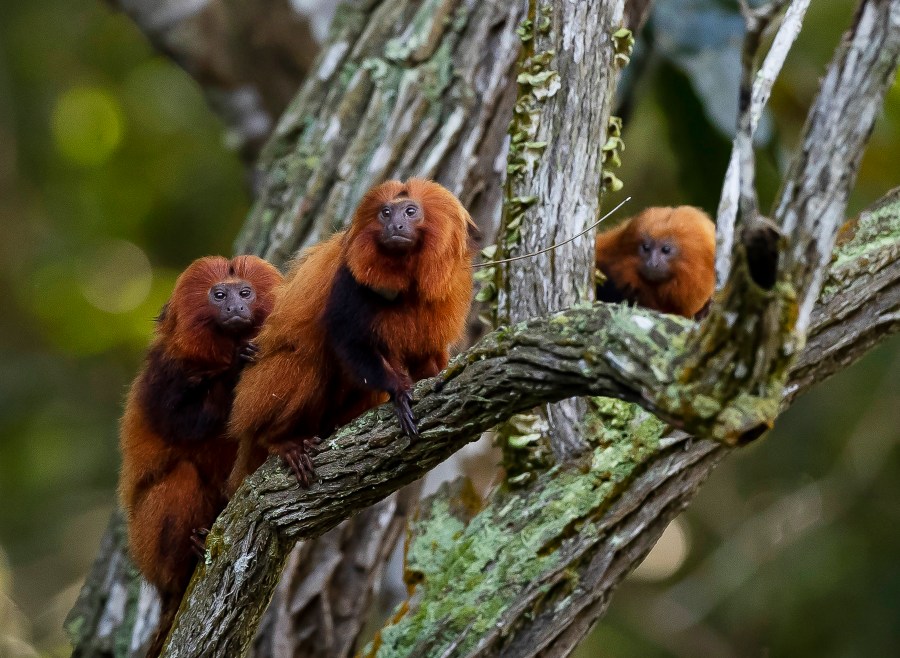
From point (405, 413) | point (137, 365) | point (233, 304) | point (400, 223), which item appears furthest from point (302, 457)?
point (137, 365)

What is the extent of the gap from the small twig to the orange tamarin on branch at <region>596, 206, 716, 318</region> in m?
3.71

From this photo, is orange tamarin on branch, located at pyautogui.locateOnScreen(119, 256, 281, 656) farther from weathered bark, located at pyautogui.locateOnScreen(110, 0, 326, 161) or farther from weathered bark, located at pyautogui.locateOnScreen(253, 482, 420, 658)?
weathered bark, located at pyautogui.locateOnScreen(110, 0, 326, 161)

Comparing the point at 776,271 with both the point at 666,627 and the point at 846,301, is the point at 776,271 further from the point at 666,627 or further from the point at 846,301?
the point at 666,627

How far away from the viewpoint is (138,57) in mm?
10852

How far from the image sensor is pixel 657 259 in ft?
20.6

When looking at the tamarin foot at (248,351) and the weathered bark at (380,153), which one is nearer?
the tamarin foot at (248,351)

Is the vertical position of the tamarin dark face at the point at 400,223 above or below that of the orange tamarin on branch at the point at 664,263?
above

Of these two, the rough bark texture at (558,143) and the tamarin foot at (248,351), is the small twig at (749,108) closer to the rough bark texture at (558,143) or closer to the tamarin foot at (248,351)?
the rough bark texture at (558,143)

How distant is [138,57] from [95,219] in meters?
2.08

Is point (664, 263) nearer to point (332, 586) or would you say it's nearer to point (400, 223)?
point (332, 586)

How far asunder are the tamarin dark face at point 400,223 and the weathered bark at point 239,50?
13.0ft

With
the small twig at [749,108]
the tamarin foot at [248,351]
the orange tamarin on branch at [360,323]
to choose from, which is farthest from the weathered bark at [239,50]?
the small twig at [749,108]

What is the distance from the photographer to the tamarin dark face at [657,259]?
6270 millimetres

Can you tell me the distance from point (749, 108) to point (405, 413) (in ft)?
5.04
